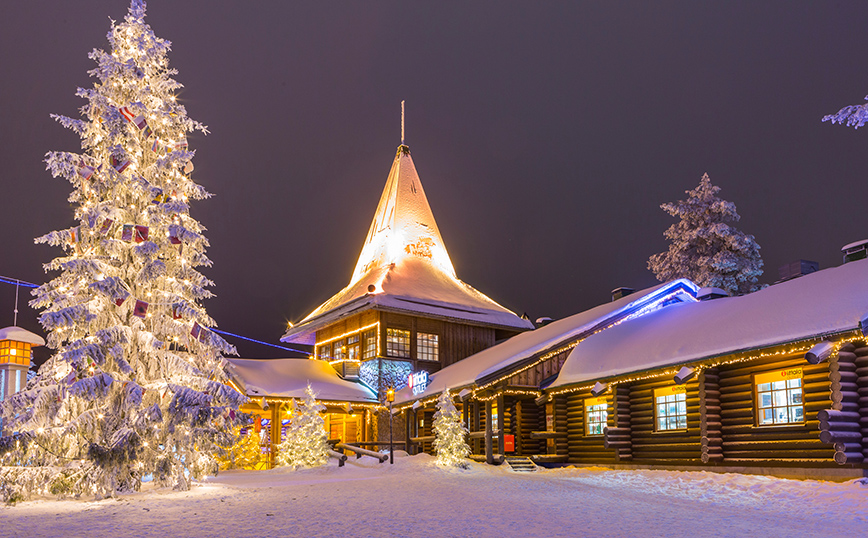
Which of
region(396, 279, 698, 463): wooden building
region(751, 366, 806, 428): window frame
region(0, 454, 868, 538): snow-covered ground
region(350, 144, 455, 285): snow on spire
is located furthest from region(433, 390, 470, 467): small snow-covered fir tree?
region(350, 144, 455, 285): snow on spire

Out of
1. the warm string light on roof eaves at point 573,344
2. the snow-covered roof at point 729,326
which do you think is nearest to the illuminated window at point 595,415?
Result: the snow-covered roof at point 729,326

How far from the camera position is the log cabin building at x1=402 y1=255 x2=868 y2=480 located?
50.3ft

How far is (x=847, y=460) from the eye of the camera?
15.0 metres

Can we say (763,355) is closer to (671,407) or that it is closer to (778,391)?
(778,391)

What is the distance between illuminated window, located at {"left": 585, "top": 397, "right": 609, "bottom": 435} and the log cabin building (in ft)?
0.11

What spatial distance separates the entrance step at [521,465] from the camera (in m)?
22.9

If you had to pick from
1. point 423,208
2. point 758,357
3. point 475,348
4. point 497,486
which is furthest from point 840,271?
point 423,208

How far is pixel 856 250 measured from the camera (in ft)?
65.8

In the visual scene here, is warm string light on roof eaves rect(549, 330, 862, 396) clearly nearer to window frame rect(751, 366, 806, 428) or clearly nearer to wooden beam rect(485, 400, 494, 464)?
window frame rect(751, 366, 806, 428)

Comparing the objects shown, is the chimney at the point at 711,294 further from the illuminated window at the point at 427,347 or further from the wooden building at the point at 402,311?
the illuminated window at the point at 427,347

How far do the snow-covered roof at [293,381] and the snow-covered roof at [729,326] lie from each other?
11107mm

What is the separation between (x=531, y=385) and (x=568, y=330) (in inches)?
90.9

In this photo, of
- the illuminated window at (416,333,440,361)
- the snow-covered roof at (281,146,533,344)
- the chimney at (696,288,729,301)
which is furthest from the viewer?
the illuminated window at (416,333,440,361)

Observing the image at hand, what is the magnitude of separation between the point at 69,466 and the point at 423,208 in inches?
1052
